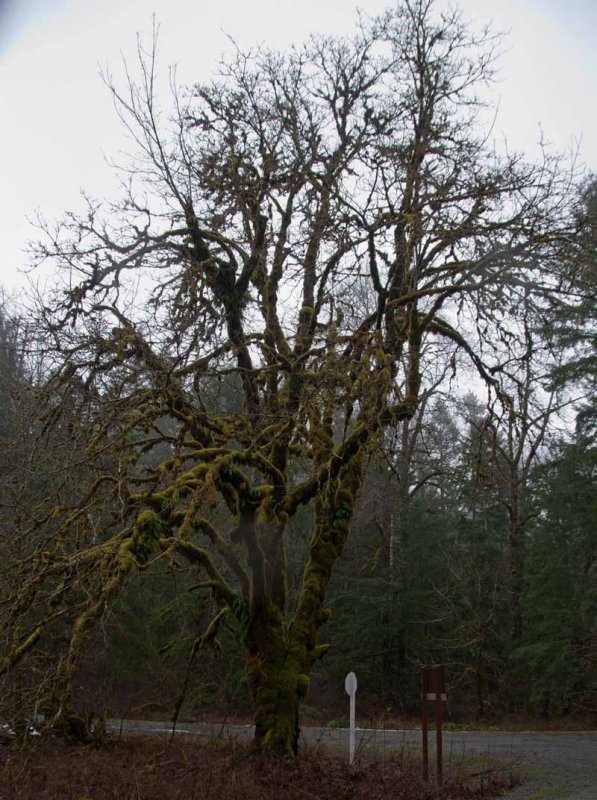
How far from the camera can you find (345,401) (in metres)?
10.1

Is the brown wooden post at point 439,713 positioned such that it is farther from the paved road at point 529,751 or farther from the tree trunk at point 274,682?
the tree trunk at point 274,682

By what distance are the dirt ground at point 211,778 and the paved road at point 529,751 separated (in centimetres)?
48

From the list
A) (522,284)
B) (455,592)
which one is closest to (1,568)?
(522,284)

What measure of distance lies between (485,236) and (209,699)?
1959 centimetres

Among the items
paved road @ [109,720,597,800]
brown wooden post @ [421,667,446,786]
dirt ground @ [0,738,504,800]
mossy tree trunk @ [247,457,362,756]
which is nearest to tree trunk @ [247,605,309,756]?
mossy tree trunk @ [247,457,362,756]

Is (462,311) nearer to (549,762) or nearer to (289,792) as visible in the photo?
(289,792)

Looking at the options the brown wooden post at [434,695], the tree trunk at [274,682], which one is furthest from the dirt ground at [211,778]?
the brown wooden post at [434,695]

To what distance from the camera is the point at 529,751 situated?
15.9 metres

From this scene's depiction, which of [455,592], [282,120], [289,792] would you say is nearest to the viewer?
[289,792]

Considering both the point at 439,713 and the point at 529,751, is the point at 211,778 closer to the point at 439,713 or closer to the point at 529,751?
the point at 439,713

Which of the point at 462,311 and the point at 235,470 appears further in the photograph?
the point at 462,311

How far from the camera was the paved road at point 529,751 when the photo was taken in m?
10.9

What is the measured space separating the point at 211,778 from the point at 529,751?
9476 mm

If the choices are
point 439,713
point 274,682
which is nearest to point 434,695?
point 439,713
